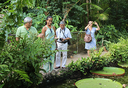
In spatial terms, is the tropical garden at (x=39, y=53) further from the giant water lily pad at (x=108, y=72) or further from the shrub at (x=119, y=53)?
the giant water lily pad at (x=108, y=72)

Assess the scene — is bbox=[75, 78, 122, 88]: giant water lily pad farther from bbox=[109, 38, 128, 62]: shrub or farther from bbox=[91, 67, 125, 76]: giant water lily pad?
bbox=[109, 38, 128, 62]: shrub

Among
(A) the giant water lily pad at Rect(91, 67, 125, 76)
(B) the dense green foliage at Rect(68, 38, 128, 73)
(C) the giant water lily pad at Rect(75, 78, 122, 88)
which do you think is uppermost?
(B) the dense green foliage at Rect(68, 38, 128, 73)

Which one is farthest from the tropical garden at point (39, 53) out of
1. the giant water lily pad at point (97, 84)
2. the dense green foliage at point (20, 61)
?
the giant water lily pad at point (97, 84)

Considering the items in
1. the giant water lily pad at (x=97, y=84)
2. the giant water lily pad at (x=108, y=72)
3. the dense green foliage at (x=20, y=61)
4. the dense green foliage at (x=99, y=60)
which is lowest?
the giant water lily pad at (x=97, y=84)

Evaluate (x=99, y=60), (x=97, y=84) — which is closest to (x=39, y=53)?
(x=97, y=84)

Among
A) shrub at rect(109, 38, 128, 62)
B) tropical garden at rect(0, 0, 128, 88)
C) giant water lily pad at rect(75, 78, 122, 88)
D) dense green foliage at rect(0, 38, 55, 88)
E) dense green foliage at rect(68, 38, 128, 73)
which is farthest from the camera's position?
shrub at rect(109, 38, 128, 62)

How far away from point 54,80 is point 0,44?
2699 millimetres

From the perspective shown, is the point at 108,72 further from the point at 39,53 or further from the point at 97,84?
the point at 39,53

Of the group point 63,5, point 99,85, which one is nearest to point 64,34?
point 99,85

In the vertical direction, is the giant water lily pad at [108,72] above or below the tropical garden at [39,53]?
below

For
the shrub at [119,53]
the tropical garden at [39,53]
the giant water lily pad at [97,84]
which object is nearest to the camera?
the tropical garden at [39,53]

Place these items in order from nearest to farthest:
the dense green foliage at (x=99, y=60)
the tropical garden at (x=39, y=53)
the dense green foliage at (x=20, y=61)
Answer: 1. the tropical garden at (x=39, y=53)
2. the dense green foliage at (x=20, y=61)
3. the dense green foliage at (x=99, y=60)

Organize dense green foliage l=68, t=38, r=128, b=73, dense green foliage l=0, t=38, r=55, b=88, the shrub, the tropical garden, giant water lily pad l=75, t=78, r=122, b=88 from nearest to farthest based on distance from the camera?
the tropical garden, dense green foliage l=0, t=38, r=55, b=88, giant water lily pad l=75, t=78, r=122, b=88, dense green foliage l=68, t=38, r=128, b=73, the shrub

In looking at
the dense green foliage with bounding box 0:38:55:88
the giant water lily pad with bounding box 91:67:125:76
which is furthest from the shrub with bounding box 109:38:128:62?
the dense green foliage with bounding box 0:38:55:88
